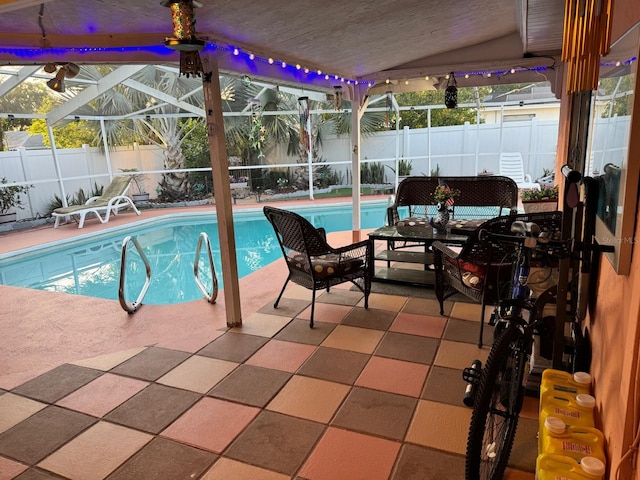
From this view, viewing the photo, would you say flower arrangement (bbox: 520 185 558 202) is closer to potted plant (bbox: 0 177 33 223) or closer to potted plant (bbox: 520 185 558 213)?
potted plant (bbox: 520 185 558 213)

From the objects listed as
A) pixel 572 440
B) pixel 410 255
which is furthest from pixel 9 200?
pixel 572 440

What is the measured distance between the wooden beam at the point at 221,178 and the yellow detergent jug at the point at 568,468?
98.7 inches

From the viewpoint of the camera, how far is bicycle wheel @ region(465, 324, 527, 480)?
159 cm

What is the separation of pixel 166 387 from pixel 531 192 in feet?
14.5

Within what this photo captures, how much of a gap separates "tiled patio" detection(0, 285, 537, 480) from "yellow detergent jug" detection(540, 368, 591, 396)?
0.42 m

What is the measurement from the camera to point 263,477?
1.93 m

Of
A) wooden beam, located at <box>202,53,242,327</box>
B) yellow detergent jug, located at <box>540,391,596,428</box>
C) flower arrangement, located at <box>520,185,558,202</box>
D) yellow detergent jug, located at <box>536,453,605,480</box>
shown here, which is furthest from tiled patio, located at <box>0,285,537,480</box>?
flower arrangement, located at <box>520,185,558,202</box>

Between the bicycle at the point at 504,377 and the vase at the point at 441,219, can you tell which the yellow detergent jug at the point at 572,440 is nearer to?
the bicycle at the point at 504,377

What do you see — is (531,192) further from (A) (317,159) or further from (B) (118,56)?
(A) (317,159)

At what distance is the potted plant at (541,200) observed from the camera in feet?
15.1

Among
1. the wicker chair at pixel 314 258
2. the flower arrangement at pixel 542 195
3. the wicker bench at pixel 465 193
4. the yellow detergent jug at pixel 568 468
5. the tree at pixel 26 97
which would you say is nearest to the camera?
the yellow detergent jug at pixel 568 468

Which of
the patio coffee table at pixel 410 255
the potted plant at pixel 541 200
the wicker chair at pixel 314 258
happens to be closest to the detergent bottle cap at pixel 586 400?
the wicker chair at pixel 314 258

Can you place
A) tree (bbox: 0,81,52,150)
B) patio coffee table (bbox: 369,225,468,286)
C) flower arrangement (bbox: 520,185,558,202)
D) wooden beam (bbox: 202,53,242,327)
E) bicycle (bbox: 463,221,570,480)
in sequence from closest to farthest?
bicycle (bbox: 463,221,570,480)
wooden beam (bbox: 202,53,242,327)
patio coffee table (bbox: 369,225,468,286)
flower arrangement (bbox: 520,185,558,202)
tree (bbox: 0,81,52,150)

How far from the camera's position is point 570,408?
1.68 m
